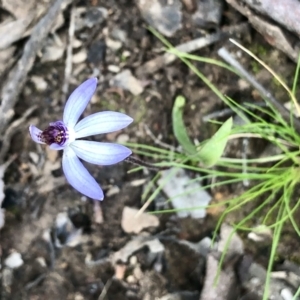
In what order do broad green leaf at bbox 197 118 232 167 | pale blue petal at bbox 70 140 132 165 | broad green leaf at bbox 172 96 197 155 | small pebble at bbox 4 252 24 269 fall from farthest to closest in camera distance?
small pebble at bbox 4 252 24 269 → broad green leaf at bbox 172 96 197 155 → broad green leaf at bbox 197 118 232 167 → pale blue petal at bbox 70 140 132 165

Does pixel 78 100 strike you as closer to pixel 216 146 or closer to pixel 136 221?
pixel 216 146

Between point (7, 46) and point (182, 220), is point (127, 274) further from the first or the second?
point (7, 46)

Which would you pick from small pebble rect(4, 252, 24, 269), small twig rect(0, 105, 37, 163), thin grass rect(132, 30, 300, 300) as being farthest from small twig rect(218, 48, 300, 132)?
small pebble rect(4, 252, 24, 269)

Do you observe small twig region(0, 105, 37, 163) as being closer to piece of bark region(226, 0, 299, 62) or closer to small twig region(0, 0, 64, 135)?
small twig region(0, 0, 64, 135)

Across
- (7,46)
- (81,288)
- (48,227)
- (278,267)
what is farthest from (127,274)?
(7,46)

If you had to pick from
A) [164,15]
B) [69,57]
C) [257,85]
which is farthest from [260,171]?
[69,57]

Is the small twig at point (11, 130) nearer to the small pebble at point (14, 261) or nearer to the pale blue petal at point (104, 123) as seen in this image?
the small pebble at point (14, 261)
